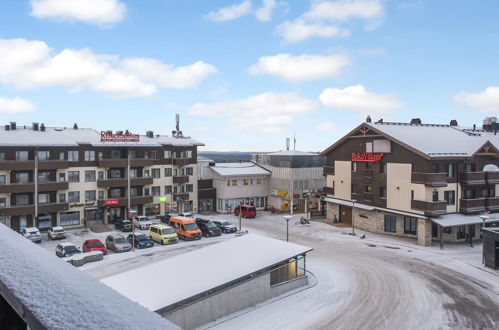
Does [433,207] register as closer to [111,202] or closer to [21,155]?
[111,202]

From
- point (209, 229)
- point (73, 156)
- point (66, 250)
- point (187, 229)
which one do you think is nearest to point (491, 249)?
point (209, 229)

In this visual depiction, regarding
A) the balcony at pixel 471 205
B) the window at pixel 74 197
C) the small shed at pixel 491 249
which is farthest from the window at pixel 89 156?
the balcony at pixel 471 205

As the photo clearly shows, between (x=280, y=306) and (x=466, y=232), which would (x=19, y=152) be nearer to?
(x=280, y=306)

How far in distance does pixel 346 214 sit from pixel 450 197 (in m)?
15.2

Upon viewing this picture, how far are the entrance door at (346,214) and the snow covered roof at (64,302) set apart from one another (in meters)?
56.4

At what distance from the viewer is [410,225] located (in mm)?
48219

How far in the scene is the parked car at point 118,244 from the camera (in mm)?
39969

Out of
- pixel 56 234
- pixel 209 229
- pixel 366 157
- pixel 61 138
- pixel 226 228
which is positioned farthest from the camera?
pixel 61 138

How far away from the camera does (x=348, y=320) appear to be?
23719mm

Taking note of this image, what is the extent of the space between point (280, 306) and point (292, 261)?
4.23 m

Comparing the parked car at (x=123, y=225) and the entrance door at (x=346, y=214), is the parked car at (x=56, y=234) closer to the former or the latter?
the parked car at (x=123, y=225)

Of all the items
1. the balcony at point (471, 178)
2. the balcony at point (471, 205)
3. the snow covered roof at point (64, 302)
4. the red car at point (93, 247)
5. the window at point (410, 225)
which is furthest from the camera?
the window at point (410, 225)

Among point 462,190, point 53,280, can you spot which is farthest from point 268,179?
point 53,280

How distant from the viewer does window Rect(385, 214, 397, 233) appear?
1959 inches
